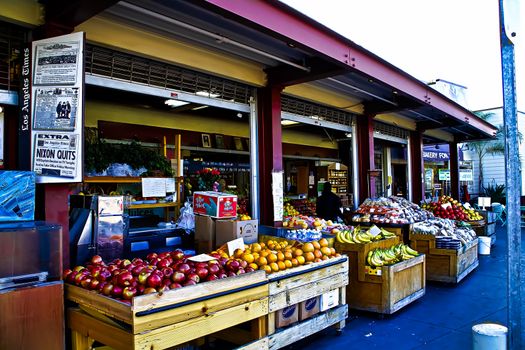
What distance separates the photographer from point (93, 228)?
423cm

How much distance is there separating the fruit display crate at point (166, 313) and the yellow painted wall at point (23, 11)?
8.52 feet

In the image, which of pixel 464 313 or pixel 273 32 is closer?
pixel 273 32

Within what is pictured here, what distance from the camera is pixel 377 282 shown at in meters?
5.01

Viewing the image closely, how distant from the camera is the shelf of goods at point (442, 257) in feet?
21.5

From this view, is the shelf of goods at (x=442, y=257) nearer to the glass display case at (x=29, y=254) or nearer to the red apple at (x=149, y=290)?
the red apple at (x=149, y=290)

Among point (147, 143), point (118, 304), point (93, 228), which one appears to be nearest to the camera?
point (118, 304)

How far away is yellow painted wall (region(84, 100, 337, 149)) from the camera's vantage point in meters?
8.55

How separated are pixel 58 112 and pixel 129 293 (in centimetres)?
198

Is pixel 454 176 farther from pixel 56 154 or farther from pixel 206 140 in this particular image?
pixel 56 154

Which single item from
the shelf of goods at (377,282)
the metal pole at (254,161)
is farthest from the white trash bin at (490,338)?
the metal pole at (254,161)

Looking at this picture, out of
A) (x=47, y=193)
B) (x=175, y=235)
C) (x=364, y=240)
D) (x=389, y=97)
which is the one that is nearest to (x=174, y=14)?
(x=47, y=193)

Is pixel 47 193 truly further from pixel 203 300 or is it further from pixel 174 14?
pixel 174 14

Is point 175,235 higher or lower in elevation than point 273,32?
lower

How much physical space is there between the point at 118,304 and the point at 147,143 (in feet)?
22.6
